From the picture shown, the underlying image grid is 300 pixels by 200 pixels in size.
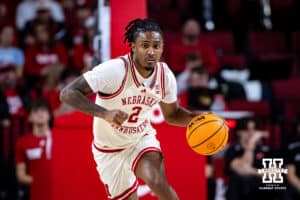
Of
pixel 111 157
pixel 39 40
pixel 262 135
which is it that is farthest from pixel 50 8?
pixel 111 157

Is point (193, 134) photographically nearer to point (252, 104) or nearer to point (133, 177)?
point (133, 177)

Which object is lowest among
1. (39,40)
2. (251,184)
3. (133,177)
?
(251,184)

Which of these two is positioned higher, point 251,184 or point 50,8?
point 50,8

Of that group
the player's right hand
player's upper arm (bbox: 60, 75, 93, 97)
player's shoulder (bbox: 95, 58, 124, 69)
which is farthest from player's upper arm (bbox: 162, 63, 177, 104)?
the player's right hand

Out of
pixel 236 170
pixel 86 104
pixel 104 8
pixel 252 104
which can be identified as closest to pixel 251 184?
pixel 236 170

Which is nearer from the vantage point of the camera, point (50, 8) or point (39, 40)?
point (39, 40)

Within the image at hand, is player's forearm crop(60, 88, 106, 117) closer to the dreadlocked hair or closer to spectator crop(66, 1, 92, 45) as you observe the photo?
the dreadlocked hair

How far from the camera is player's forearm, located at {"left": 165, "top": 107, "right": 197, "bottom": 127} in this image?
6270mm

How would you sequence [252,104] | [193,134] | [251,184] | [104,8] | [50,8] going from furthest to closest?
[50,8] → [252,104] → [251,184] → [104,8] → [193,134]

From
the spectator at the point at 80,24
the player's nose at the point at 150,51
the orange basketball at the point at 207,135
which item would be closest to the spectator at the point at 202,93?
the spectator at the point at 80,24

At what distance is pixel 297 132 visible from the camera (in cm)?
948

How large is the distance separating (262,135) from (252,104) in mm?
921

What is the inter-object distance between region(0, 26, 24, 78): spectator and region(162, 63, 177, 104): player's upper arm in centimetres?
458

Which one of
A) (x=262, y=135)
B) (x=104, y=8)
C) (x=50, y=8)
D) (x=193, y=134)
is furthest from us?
(x=50, y=8)
